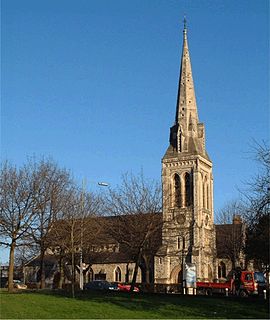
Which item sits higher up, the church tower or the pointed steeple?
the pointed steeple

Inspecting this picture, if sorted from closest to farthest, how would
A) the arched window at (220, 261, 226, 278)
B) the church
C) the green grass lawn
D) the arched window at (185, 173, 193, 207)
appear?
the green grass lawn → the church → the arched window at (185, 173, 193, 207) → the arched window at (220, 261, 226, 278)

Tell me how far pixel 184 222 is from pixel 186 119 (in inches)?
708

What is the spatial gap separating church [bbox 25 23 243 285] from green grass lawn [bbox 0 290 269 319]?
48943mm

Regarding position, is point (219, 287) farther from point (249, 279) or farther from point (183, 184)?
point (183, 184)

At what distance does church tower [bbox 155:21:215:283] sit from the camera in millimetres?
84500

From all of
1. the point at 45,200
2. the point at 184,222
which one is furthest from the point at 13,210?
the point at 184,222

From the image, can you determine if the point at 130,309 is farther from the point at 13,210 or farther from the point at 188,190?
the point at 188,190

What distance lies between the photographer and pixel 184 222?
86.9 meters

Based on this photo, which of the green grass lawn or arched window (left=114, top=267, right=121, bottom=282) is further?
arched window (left=114, top=267, right=121, bottom=282)

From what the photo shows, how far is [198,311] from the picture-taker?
→ 25844mm

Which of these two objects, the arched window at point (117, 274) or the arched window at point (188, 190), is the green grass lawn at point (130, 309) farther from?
the arched window at point (117, 274)

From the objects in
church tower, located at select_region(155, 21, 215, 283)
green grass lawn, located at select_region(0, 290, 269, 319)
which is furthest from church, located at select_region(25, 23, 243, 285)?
green grass lawn, located at select_region(0, 290, 269, 319)

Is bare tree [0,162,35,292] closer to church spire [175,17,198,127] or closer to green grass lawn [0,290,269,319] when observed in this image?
green grass lawn [0,290,269,319]

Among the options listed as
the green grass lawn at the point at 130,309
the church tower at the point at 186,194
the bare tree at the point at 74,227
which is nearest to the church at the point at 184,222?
the church tower at the point at 186,194
